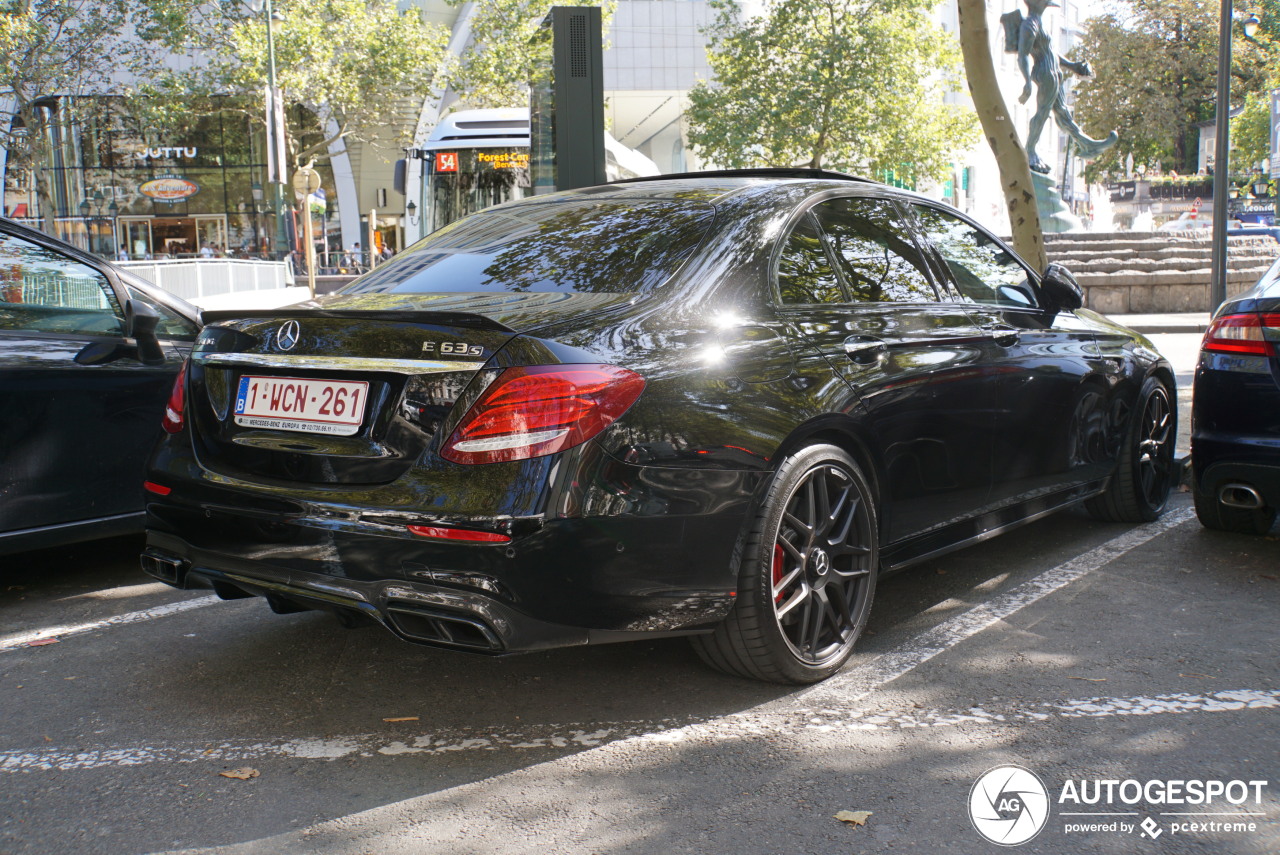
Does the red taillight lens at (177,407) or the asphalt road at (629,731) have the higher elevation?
the red taillight lens at (177,407)

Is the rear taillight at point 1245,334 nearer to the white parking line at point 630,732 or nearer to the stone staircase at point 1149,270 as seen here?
the white parking line at point 630,732

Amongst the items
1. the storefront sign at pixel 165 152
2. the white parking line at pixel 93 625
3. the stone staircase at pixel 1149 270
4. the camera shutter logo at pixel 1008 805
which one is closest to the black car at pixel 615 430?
the camera shutter logo at pixel 1008 805

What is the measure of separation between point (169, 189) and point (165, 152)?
1540 mm

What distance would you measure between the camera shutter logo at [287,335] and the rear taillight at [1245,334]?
143 inches

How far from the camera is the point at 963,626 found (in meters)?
4.16

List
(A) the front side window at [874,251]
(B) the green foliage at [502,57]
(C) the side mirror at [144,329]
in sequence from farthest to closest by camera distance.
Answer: (B) the green foliage at [502,57], (C) the side mirror at [144,329], (A) the front side window at [874,251]

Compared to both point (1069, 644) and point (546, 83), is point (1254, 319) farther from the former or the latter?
point (546, 83)

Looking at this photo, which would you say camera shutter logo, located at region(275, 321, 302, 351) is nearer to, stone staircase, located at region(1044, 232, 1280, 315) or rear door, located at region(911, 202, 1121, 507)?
rear door, located at region(911, 202, 1121, 507)

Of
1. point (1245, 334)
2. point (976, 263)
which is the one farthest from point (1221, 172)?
point (976, 263)

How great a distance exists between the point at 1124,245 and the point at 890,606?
71.1 feet

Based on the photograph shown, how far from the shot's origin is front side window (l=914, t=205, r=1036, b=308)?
4535mm

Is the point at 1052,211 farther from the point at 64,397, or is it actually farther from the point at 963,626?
the point at 64,397

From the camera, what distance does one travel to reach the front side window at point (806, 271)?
3.68 metres

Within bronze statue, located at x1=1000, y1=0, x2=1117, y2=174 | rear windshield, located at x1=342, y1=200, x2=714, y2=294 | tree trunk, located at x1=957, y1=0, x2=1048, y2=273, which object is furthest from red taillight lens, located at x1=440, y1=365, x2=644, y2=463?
bronze statue, located at x1=1000, y1=0, x2=1117, y2=174
